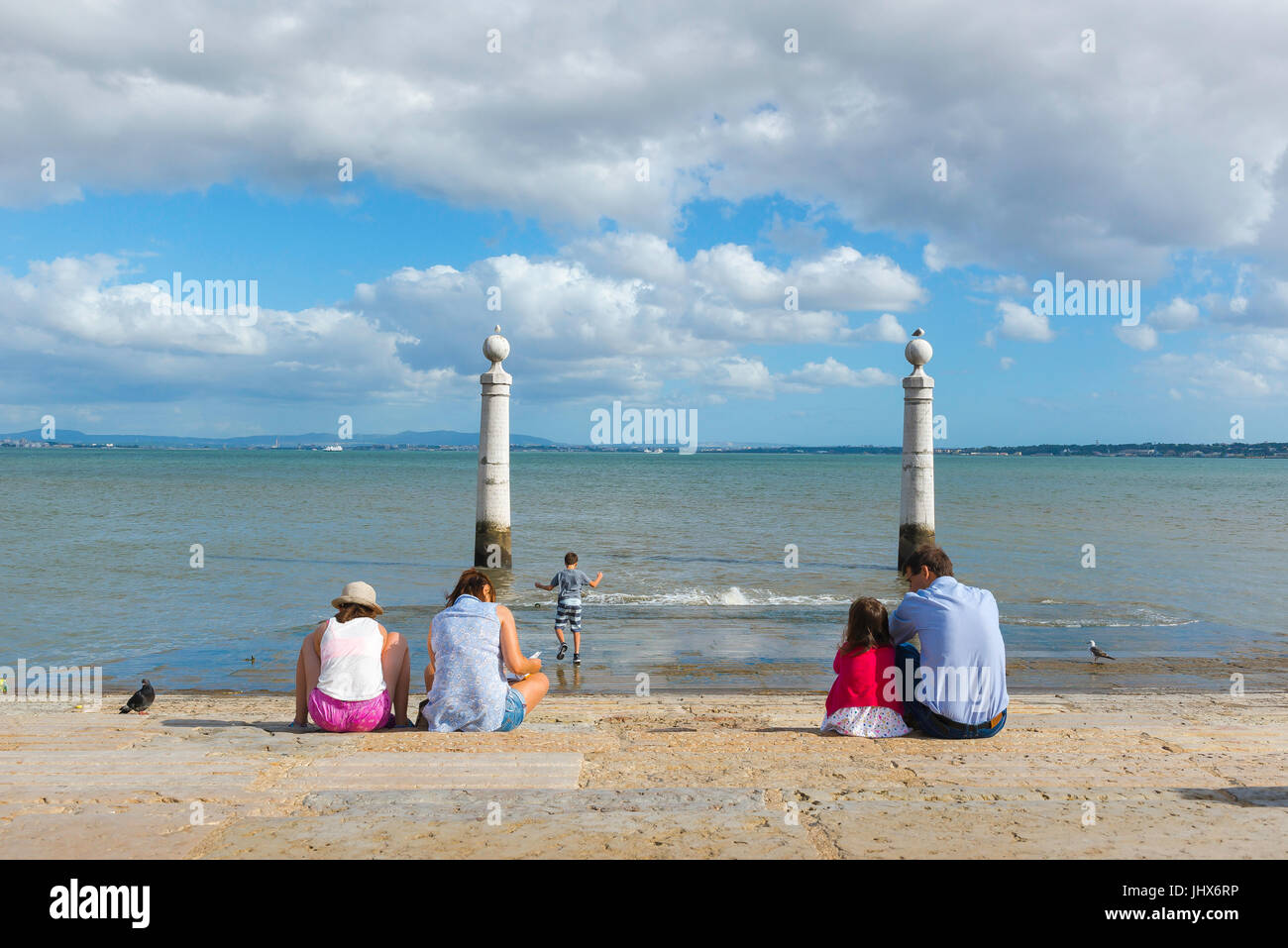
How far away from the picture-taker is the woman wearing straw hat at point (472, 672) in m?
7.03

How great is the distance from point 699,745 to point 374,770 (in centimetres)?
215

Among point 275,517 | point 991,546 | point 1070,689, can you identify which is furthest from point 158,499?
point 1070,689

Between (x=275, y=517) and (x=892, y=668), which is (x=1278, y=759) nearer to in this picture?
(x=892, y=668)

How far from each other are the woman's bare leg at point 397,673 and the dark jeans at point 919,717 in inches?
143

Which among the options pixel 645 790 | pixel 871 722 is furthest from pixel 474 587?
pixel 871 722

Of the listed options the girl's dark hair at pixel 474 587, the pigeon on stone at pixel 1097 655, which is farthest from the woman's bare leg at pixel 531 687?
the pigeon on stone at pixel 1097 655

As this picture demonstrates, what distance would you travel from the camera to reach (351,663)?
7.17 meters

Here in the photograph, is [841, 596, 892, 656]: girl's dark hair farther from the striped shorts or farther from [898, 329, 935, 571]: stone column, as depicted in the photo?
[898, 329, 935, 571]: stone column

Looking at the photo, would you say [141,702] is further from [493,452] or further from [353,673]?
[493,452]

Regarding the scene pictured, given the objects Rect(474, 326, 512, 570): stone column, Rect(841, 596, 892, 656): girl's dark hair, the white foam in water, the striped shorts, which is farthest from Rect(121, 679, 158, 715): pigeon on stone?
Rect(474, 326, 512, 570): stone column

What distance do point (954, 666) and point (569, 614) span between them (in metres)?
7.01

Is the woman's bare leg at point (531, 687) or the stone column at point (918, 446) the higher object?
the stone column at point (918, 446)

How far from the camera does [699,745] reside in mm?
6562

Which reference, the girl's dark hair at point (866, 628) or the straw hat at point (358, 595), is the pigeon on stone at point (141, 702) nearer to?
the straw hat at point (358, 595)
